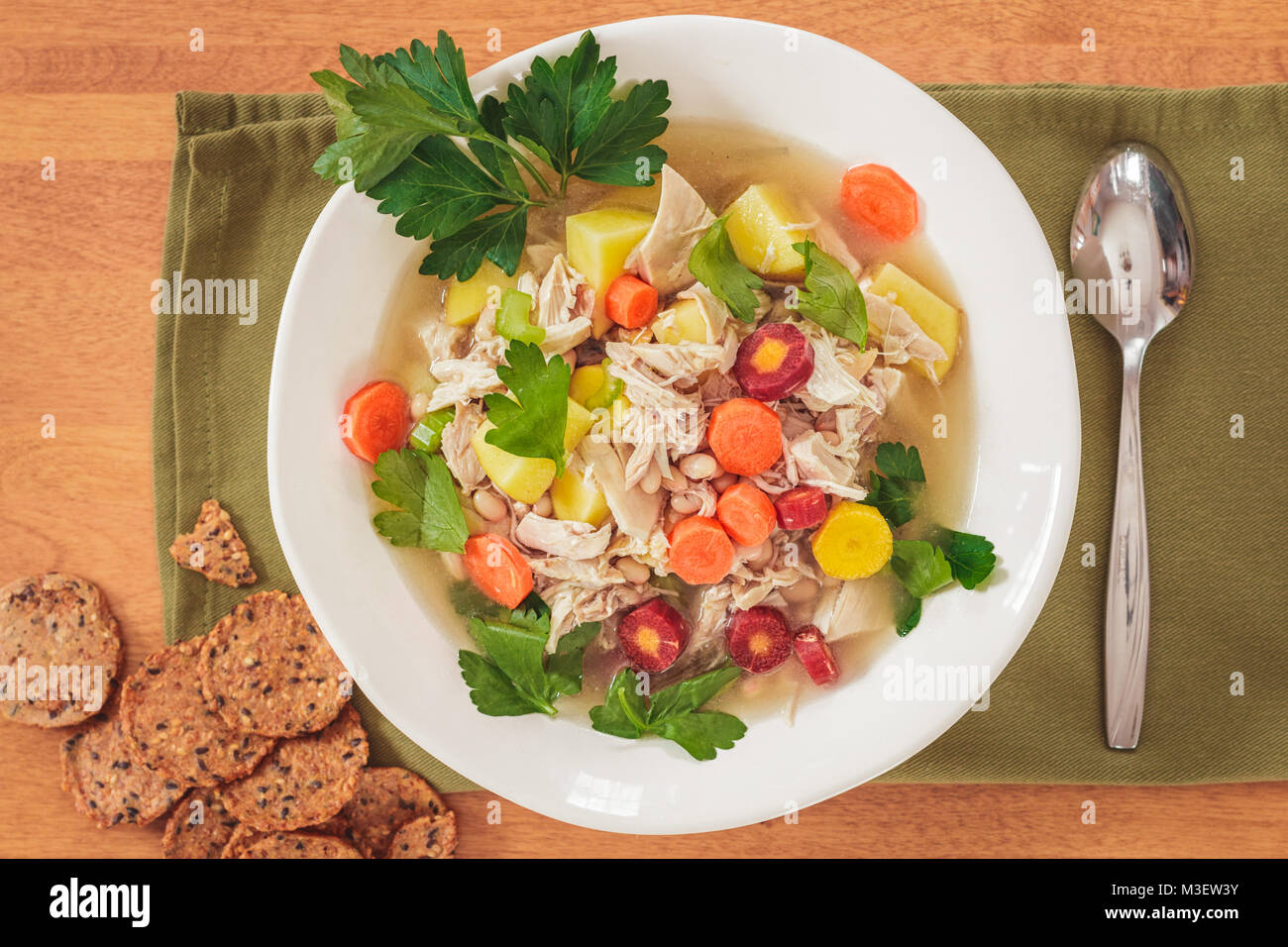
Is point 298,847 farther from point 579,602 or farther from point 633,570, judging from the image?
point 633,570

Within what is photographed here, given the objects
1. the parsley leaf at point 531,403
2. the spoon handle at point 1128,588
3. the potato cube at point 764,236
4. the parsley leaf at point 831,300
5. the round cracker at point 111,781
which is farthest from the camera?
the round cracker at point 111,781

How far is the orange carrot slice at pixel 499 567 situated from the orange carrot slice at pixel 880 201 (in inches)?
41.7

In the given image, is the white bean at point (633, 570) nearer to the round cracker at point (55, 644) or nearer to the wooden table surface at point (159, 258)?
the wooden table surface at point (159, 258)

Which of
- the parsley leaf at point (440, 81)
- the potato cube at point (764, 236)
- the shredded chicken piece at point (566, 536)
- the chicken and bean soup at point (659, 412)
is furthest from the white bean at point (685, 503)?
the parsley leaf at point (440, 81)

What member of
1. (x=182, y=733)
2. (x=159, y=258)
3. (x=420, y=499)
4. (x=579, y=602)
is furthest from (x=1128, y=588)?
(x=159, y=258)

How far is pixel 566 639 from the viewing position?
6.31ft

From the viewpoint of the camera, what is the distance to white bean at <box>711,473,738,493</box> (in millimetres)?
1864

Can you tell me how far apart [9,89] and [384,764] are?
1.93 meters

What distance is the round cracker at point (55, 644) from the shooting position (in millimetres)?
2178

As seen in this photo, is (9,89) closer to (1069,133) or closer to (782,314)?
(782,314)

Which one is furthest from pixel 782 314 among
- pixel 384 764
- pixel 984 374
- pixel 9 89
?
pixel 9 89

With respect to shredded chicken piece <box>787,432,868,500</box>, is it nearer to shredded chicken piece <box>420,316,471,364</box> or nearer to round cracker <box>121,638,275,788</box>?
shredded chicken piece <box>420,316,471,364</box>

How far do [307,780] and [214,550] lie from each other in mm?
592

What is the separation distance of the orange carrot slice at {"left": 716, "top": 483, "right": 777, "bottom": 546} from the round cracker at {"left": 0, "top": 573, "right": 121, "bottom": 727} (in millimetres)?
1551
